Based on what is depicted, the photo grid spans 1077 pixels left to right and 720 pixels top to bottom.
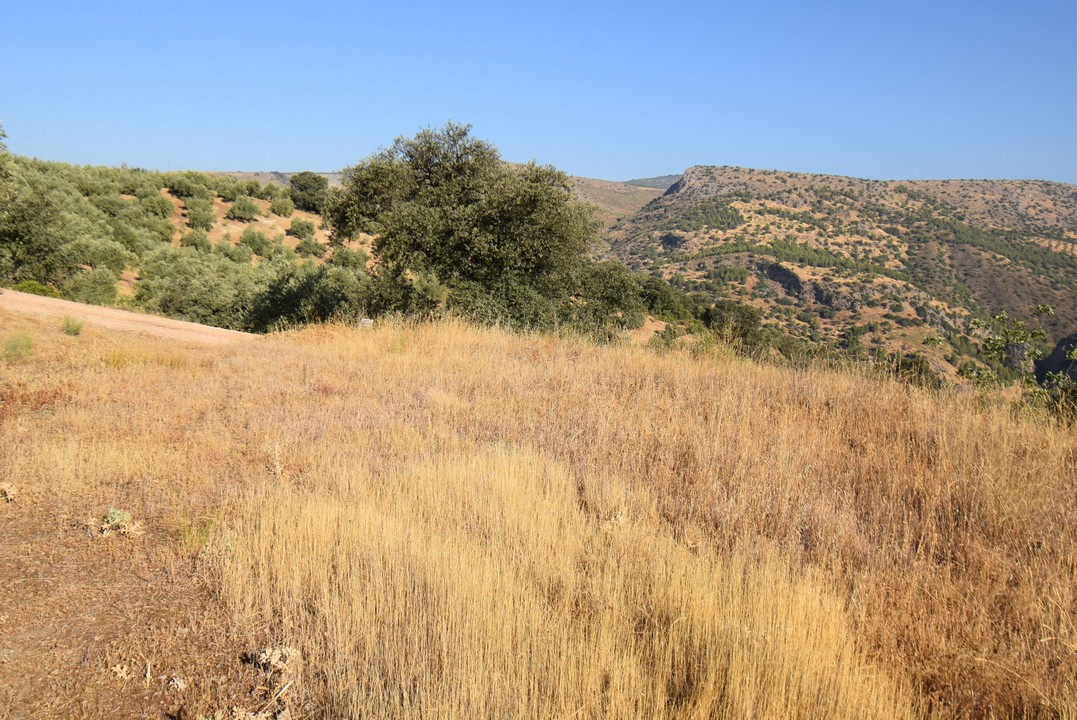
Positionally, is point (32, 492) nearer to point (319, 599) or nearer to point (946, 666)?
point (319, 599)

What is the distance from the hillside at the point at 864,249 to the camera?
182 ft

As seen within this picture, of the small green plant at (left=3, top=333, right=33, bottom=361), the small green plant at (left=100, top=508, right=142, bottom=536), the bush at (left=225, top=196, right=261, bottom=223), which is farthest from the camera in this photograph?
the bush at (left=225, top=196, right=261, bottom=223)

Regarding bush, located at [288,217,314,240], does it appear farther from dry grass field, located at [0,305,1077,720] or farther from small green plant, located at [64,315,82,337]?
dry grass field, located at [0,305,1077,720]

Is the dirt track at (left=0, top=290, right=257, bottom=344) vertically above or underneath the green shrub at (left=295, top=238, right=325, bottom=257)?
underneath

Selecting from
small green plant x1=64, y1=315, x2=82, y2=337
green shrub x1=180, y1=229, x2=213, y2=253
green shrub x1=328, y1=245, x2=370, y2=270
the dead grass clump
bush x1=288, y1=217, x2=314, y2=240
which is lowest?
the dead grass clump

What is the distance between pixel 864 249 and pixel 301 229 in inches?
2988

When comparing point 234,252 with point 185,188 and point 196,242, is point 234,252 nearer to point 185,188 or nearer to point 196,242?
point 196,242

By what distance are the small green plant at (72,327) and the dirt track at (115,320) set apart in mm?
577

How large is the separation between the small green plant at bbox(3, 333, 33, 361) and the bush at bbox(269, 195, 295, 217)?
34779 millimetres

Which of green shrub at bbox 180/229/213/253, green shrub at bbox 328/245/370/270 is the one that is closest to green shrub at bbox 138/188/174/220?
green shrub at bbox 180/229/213/253

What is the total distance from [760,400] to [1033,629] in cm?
383

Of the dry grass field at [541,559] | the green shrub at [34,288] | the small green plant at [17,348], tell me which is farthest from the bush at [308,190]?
the dry grass field at [541,559]

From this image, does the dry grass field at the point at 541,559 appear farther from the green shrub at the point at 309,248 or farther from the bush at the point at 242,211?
the bush at the point at 242,211

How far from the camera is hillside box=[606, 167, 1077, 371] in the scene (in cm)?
5562
